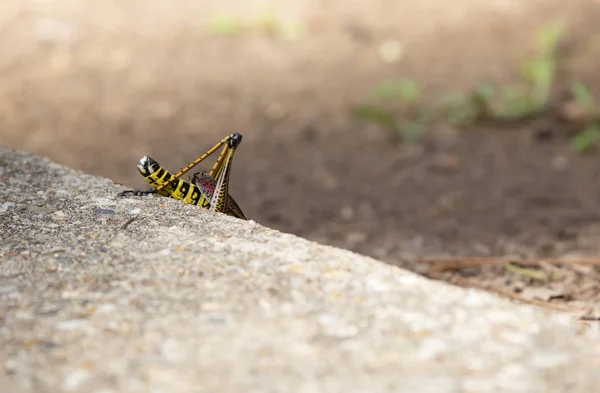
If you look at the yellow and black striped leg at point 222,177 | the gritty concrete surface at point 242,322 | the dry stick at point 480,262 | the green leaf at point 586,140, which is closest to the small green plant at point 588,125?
the green leaf at point 586,140

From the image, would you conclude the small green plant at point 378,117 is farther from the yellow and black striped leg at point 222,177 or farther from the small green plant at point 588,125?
the yellow and black striped leg at point 222,177

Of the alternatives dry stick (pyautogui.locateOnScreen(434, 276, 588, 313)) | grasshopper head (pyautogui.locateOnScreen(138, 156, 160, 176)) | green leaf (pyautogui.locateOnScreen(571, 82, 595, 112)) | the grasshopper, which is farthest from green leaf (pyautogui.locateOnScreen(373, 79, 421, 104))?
grasshopper head (pyautogui.locateOnScreen(138, 156, 160, 176))

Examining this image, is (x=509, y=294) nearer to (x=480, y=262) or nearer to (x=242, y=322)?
(x=480, y=262)

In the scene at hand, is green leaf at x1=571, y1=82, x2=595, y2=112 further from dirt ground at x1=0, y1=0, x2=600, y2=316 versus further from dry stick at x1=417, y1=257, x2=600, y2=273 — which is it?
dry stick at x1=417, y1=257, x2=600, y2=273

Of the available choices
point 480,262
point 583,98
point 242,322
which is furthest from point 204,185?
point 583,98

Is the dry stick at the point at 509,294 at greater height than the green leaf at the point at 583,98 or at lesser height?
lesser

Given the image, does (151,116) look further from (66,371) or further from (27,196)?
(66,371)
